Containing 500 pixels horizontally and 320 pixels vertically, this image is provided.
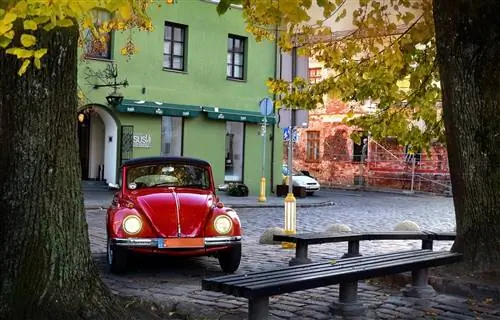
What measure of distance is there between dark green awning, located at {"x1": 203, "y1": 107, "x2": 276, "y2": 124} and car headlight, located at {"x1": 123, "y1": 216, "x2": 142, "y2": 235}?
56.4 feet

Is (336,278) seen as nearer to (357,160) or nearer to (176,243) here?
(176,243)

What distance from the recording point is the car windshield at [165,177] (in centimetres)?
930

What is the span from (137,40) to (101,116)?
10.8 feet

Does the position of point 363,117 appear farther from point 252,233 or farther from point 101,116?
point 101,116

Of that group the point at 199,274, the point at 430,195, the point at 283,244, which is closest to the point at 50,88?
the point at 199,274

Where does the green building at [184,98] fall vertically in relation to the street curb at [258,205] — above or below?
above

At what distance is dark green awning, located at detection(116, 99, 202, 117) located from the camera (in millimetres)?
22656

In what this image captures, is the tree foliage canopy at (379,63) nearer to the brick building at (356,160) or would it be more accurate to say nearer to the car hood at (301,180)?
the car hood at (301,180)

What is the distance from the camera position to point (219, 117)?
25.3 m

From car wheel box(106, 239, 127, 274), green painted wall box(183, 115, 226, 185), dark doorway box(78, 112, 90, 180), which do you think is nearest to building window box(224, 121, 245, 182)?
green painted wall box(183, 115, 226, 185)

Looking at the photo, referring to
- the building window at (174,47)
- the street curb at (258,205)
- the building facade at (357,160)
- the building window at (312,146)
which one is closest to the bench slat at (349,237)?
the street curb at (258,205)

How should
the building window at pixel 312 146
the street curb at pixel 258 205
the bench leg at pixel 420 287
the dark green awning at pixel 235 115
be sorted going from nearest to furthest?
the bench leg at pixel 420 287 → the street curb at pixel 258 205 → the dark green awning at pixel 235 115 → the building window at pixel 312 146

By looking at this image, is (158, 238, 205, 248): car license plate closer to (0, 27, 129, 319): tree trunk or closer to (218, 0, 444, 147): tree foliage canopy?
(0, 27, 129, 319): tree trunk

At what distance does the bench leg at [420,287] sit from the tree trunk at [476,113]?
54 centimetres
